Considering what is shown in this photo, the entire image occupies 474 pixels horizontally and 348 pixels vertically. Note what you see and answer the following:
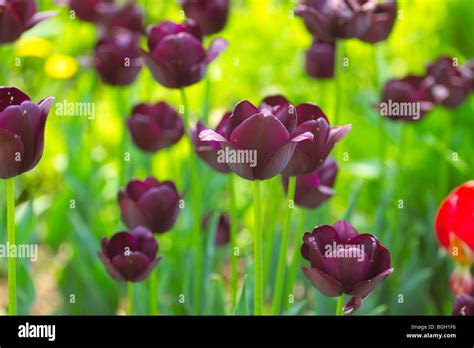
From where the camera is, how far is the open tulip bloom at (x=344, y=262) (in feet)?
2.82

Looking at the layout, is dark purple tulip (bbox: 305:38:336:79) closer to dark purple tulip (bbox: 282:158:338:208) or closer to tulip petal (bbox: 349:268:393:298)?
dark purple tulip (bbox: 282:158:338:208)

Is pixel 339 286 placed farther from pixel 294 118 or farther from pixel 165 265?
pixel 165 265

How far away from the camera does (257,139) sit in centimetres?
83

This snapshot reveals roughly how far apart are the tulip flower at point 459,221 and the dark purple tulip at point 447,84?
424 millimetres

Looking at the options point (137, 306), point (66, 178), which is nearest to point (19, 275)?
point (137, 306)

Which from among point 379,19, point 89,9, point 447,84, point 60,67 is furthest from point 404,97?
point 60,67

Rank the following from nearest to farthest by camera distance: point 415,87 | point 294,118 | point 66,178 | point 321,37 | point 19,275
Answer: point 294,118 < point 321,37 < point 19,275 < point 415,87 < point 66,178

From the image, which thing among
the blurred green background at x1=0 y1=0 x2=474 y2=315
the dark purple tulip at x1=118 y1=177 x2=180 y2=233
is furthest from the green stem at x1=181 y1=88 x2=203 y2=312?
the dark purple tulip at x1=118 y1=177 x2=180 y2=233

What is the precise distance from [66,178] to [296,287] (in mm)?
471

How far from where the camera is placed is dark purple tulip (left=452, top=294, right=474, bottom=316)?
972 millimetres

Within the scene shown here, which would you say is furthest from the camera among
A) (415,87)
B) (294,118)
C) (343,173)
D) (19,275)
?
(343,173)

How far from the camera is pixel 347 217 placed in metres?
1.21

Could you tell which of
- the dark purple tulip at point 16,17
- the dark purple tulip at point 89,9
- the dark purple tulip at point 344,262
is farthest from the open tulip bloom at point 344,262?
the dark purple tulip at point 89,9
